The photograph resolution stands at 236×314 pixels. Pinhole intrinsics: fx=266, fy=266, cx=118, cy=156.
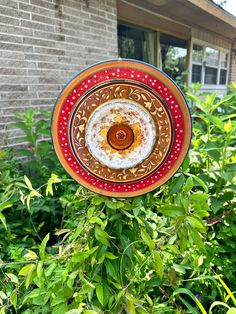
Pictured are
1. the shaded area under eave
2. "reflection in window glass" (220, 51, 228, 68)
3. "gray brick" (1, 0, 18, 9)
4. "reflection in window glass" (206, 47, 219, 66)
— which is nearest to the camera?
"gray brick" (1, 0, 18, 9)

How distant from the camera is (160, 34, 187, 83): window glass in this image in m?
6.61

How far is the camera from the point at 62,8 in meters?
3.03

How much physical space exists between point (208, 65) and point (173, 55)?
8.87 ft

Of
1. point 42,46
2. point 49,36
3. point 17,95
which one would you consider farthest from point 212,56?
point 17,95

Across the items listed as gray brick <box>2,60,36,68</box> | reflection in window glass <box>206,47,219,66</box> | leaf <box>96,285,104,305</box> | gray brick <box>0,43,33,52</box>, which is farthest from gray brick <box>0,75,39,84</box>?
reflection in window glass <box>206,47,219,66</box>

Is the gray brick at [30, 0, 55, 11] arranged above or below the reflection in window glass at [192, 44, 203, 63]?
below

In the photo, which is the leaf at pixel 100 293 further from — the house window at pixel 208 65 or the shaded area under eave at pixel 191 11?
the house window at pixel 208 65

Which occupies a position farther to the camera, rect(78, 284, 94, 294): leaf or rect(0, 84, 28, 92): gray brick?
rect(0, 84, 28, 92): gray brick

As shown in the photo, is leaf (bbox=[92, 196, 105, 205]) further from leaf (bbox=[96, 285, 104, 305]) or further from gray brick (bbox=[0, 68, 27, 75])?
gray brick (bbox=[0, 68, 27, 75])

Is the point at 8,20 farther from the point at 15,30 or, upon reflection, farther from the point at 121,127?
the point at 121,127

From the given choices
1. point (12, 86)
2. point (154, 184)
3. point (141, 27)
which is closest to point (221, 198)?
point (154, 184)

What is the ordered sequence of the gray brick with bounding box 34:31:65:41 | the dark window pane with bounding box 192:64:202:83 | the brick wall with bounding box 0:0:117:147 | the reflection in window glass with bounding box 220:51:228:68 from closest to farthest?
the brick wall with bounding box 0:0:117:147 → the gray brick with bounding box 34:31:65:41 → the dark window pane with bounding box 192:64:202:83 → the reflection in window glass with bounding box 220:51:228:68

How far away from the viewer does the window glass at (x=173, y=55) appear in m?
6.61

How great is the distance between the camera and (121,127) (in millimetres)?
857
